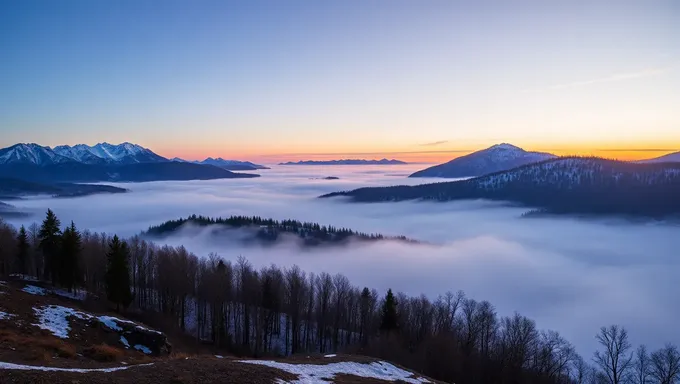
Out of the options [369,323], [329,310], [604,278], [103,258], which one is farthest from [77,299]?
[604,278]

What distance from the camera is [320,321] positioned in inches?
2707

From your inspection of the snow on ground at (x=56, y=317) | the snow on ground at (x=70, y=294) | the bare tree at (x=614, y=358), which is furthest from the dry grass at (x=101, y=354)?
the bare tree at (x=614, y=358)

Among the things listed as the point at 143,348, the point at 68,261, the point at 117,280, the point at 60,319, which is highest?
the point at 68,261

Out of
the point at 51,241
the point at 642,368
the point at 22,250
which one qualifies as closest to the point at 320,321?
the point at 51,241

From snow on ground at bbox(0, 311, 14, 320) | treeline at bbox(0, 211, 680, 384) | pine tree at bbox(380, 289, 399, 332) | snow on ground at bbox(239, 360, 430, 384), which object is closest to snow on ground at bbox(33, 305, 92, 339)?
snow on ground at bbox(0, 311, 14, 320)

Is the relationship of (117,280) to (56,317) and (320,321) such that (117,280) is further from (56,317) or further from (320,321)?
(320,321)

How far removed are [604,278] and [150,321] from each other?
17215 cm

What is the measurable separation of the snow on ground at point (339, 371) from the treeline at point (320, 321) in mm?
19051

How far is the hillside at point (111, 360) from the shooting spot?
1839 centimetres

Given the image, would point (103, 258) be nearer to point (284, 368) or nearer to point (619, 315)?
point (284, 368)

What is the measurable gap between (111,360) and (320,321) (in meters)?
47.4

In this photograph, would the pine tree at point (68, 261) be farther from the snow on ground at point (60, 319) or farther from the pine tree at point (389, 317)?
the pine tree at point (389, 317)

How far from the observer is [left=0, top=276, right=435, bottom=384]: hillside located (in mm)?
18391

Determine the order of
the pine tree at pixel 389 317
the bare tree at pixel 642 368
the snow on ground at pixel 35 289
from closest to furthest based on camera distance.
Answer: the snow on ground at pixel 35 289, the bare tree at pixel 642 368, the pine tree at pixel 389 317
